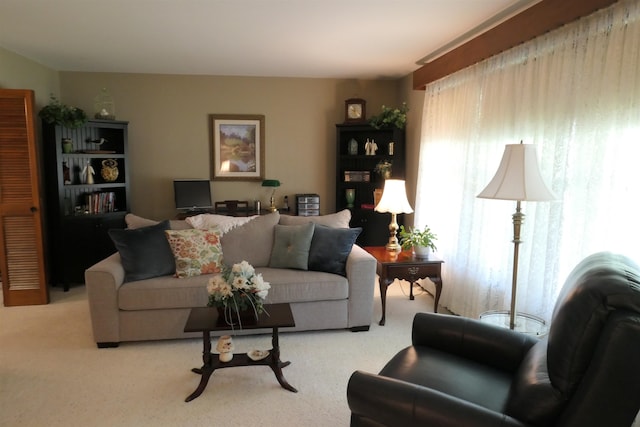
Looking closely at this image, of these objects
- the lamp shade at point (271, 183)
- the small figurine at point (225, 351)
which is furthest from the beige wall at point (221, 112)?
the small figurine at point (225, 351)

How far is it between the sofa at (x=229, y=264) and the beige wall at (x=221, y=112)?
1.95 m

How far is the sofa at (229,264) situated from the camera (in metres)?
3.17

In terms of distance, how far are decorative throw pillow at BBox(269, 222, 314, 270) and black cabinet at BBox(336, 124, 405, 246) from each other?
1897 mm

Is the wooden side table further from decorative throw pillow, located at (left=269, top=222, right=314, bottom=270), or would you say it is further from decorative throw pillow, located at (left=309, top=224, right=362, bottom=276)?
decorative throw pillow, located at (left=269, top=222, right=314, bottom=270)

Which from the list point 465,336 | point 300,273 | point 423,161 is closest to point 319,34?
point 423,161

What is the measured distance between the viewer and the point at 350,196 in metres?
5.61

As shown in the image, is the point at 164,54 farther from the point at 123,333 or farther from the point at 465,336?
the point at 465,336

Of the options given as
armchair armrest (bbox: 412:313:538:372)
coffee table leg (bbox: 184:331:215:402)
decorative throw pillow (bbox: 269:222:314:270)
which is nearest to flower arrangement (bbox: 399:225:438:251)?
decorative throw pillow (bbox: 269:222:314:270)

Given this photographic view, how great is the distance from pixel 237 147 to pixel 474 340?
4.35 m

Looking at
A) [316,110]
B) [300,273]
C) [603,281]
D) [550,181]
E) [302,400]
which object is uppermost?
[316,110]

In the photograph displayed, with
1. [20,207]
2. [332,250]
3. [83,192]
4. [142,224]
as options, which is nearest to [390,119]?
[332,250]

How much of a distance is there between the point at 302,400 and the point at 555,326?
5.21 ft

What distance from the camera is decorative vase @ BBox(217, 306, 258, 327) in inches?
101

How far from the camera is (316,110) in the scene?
5734mm
